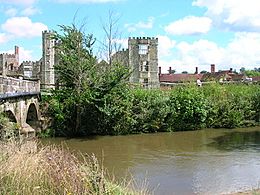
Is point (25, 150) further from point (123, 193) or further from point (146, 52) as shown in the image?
point (146, 52)

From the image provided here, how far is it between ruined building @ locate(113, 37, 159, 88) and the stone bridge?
22.8m

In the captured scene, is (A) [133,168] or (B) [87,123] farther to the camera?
(B) [87,123]

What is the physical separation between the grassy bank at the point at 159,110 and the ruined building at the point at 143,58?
1527cm

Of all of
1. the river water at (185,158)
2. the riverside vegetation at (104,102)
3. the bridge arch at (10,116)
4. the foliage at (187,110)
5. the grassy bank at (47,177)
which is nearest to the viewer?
the grassy bank at (47,177)

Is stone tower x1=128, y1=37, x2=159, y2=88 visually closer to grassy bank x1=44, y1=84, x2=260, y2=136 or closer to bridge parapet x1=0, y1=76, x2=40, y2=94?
grassy bank x1=44, y1=84, x2=260, y2=136

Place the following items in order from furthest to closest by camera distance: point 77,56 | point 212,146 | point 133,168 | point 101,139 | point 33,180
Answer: point 77,56, point 101,139, point 212,146, point 133,168, point 33,180

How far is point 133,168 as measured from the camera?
68.0 feet

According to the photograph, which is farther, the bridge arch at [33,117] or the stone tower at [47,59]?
the stone tower at [47,59]

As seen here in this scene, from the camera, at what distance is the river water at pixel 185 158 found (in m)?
17.0

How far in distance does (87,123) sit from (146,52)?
22.7 meters

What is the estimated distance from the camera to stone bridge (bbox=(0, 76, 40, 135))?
19.3 m

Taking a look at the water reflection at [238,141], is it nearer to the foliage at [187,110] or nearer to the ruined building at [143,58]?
the foliage at [187,110]

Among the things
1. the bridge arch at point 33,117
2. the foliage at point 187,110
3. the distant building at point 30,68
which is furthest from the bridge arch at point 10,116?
the distant building at point 30,68

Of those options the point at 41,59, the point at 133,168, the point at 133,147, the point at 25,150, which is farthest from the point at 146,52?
the point at 25,150
